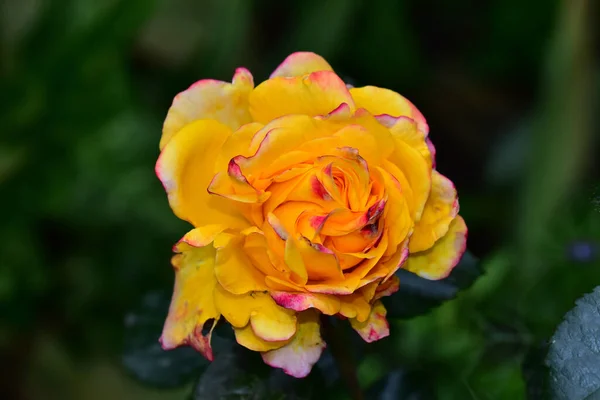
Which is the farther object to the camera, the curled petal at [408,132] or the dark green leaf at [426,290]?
the dark green leaf at [426,290]

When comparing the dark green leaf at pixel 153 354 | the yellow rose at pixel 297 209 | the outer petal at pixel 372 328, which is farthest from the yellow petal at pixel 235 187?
the dark green leaf at pixel 153 354

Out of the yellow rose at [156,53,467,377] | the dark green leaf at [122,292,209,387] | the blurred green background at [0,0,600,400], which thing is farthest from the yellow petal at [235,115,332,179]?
the blurred green background at [0,0,600,400]

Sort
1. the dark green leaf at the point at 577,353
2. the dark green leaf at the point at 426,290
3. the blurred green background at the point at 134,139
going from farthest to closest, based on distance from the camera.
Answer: the blurred green background at the point at 134,139, the dark green leaf at the point at 426,290, the dark green leaf at the point at 577,353

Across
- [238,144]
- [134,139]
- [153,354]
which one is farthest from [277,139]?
[134,139]

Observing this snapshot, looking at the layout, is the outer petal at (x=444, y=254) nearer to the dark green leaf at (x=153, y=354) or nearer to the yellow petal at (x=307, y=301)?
the yellow petal at (x=307, y=301)

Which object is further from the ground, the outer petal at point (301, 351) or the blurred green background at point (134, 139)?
the outer petal at point (301, 351)

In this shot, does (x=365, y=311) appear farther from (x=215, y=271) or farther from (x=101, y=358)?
(x=101, y=358)

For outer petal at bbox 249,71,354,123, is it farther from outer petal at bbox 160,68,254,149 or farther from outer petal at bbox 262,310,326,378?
outer petal at bbox 262,310,326,378

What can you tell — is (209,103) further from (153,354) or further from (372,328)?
(153,354)
